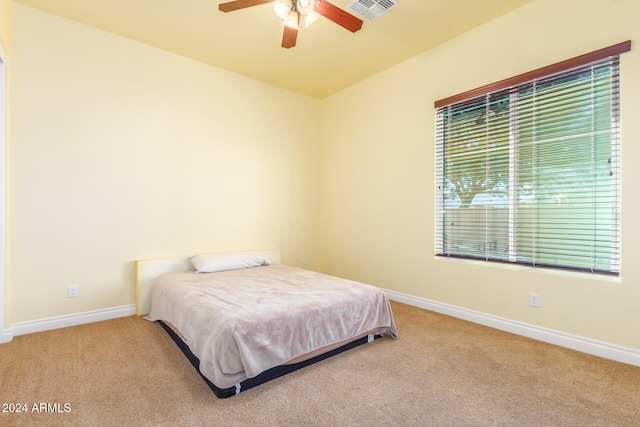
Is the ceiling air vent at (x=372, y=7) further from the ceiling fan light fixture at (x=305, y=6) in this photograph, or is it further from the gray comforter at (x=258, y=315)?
the gray comforter at (x=258, y=315)

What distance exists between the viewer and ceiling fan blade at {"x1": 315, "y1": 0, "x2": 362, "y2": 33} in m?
2.05

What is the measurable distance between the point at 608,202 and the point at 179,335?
350 centimetres

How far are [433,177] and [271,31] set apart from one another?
2293 millimetres

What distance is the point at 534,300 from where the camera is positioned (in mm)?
2607

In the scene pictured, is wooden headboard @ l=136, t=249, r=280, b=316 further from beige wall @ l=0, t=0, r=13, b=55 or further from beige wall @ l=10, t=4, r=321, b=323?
beige wall @ l=0, t=0, r=13, b=55

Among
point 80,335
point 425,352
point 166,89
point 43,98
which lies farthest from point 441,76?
point 80,335

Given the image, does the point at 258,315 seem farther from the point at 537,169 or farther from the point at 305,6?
the point at 537,169

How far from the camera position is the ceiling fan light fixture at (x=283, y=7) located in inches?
81.3

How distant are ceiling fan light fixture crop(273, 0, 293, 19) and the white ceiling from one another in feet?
2.34

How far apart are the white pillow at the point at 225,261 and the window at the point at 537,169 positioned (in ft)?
7.09

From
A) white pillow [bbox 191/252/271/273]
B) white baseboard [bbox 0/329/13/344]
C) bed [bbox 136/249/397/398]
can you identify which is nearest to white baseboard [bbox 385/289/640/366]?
bed [bbox 136/249/397/398]

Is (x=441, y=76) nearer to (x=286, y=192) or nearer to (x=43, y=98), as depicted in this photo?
(x=286, y=192)

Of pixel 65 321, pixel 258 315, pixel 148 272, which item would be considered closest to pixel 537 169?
pixel 258 315

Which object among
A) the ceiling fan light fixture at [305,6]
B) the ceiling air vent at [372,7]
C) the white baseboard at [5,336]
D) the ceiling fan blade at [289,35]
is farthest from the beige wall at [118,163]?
the ceiling fan light fixture at [305,6]
